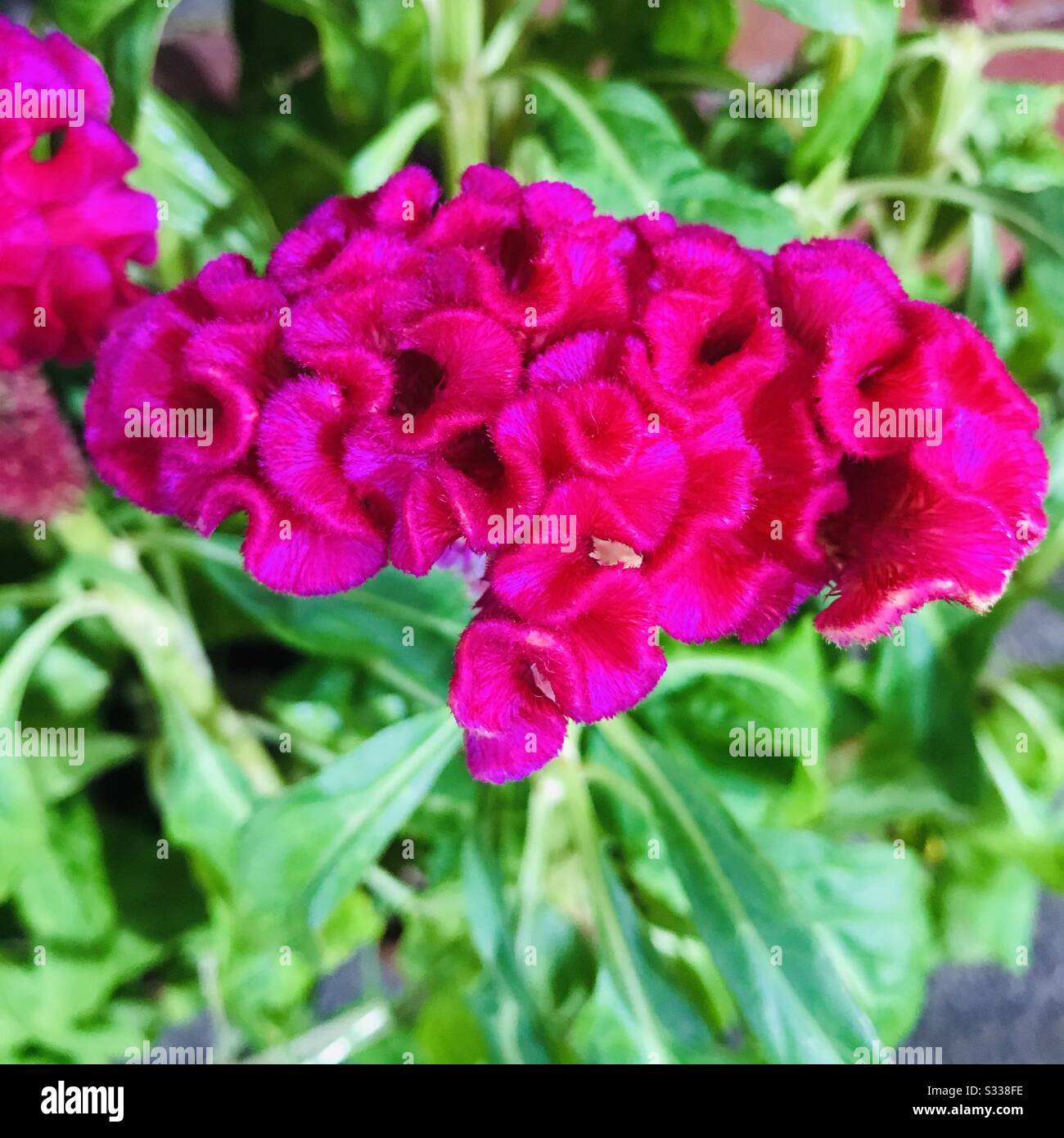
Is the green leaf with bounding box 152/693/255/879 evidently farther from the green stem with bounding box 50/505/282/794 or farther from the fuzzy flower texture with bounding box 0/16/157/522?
the fuzzy flower texture with bounding box 0/16/157/522

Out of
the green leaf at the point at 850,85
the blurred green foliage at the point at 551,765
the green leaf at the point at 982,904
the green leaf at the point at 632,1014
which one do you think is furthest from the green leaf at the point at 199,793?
the green leaf at the point at 982,904

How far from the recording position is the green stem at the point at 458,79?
710 millimetres

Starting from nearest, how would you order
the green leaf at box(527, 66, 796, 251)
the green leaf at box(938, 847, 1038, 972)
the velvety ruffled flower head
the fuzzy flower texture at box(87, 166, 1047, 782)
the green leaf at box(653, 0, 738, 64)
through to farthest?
the fuzzy flower texture at box(87, 166, 1047, 782)
the velvety ruffled flower head
the green leaf at box(527, 66, 796, 251)
the green leaf at box(653, 0, 738, 64)
the green leaf at box(938, 847, 1038, 972)

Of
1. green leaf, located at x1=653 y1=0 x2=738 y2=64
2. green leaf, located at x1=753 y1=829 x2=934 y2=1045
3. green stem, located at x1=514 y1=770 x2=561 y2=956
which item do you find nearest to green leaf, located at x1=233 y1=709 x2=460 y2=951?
green stem, located at x1=514 y1=770 x2=561 y2=956

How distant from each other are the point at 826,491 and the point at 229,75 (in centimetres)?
115

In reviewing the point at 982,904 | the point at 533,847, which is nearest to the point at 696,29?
the point at 533,847

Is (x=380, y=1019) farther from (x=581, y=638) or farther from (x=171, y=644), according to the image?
(x=581, y=638)

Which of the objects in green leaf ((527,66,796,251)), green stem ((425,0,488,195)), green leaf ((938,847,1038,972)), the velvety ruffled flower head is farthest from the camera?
green leaf ((938,847,1038,972))

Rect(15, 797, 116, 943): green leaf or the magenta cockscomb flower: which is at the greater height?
the magenta cockscomb flower

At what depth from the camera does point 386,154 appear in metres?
0.70

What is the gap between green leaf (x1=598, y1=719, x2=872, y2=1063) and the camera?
60cm

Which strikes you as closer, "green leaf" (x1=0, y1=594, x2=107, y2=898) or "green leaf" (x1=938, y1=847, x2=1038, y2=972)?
"green leaf" (x1=0, y1=594, x2=107, y2=898)

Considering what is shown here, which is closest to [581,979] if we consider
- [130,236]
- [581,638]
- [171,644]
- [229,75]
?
[171,644]

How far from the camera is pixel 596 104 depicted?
0.68m
